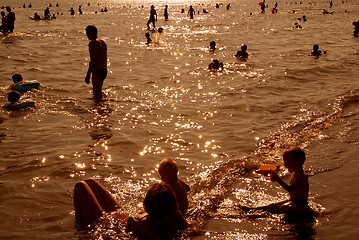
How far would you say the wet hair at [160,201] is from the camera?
12.1 ft

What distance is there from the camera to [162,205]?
3.71 meters

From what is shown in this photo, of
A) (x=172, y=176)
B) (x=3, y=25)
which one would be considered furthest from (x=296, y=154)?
(x=3, y=25)

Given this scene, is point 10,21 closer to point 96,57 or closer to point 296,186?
point 96,57

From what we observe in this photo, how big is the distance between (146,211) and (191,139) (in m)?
4.41

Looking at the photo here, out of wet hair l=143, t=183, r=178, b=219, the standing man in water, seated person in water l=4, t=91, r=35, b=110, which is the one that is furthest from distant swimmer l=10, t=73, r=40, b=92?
wet hair l=143, t=183, r=178, b=219

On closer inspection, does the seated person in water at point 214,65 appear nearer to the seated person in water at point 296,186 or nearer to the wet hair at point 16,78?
the wet hair at point 16,78

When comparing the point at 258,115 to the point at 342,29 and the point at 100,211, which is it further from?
the point at 342,29

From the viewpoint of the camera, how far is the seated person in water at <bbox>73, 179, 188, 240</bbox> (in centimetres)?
372

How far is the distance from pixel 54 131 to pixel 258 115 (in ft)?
15.2

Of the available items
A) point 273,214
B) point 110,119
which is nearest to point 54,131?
point 110,119

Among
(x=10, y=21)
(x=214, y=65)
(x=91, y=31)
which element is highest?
(x=10, y=21)

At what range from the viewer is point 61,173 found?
21.9ft

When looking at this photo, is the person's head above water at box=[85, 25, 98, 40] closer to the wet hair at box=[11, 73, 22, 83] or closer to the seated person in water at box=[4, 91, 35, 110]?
the seated person in water at box=[4, 91, 35, 110]

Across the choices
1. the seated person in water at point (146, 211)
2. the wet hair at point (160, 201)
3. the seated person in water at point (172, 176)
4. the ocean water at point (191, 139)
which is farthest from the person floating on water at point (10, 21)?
the wet hair at point (160, 201)
